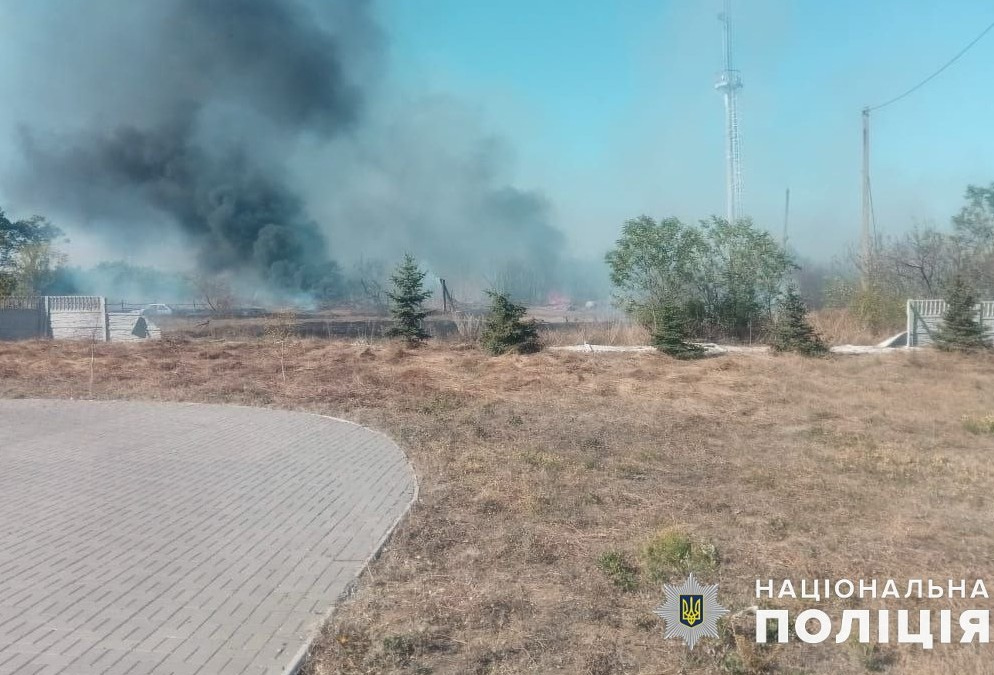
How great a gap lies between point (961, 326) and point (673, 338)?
686 cm

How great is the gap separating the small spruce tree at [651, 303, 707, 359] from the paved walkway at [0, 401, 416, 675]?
9444 mm

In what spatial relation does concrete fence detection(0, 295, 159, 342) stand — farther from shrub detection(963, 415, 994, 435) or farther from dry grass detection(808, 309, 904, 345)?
shrub detection(963, 415, 994, 435)

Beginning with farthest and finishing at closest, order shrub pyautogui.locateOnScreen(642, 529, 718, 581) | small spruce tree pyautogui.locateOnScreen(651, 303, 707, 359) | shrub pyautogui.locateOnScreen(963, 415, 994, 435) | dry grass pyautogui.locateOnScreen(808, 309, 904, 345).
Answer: dry grass pyautogui.locateOnScreen(808, 309, 904, 345) < small spruce tree pyautogui.locateOnScreen(651, 303, 707, 359) < shrub pyautogui.locateOnScreen(963, 415, 994, 435) < shrub pyautogui.locateOnScreen(642, 529, 718, 581)

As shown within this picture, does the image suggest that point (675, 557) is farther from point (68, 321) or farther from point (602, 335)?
point (68, 321)

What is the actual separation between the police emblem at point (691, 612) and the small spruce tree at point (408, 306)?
15.9 m

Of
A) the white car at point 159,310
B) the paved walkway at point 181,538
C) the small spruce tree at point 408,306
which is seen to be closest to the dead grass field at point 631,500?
the paved walkway at point 181,538

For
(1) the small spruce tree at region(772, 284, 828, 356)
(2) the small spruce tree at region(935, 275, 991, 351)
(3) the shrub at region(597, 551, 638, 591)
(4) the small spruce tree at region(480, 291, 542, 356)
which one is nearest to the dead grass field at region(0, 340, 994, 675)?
(3) the shrub at region(597, 551, 638, 591)

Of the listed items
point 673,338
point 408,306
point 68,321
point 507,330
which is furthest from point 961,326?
point 68,321

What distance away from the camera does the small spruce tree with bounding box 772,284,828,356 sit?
17.2m

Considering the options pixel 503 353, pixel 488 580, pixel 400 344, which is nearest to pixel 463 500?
pixel 488 580

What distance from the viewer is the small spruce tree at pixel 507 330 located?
→ 58.1 feet

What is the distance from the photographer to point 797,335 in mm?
17312

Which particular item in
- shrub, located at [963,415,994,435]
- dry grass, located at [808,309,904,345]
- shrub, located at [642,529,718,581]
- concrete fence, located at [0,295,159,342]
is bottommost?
shrub, located at [963,415,994,435]

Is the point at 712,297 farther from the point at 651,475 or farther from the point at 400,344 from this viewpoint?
the point at 651,475
